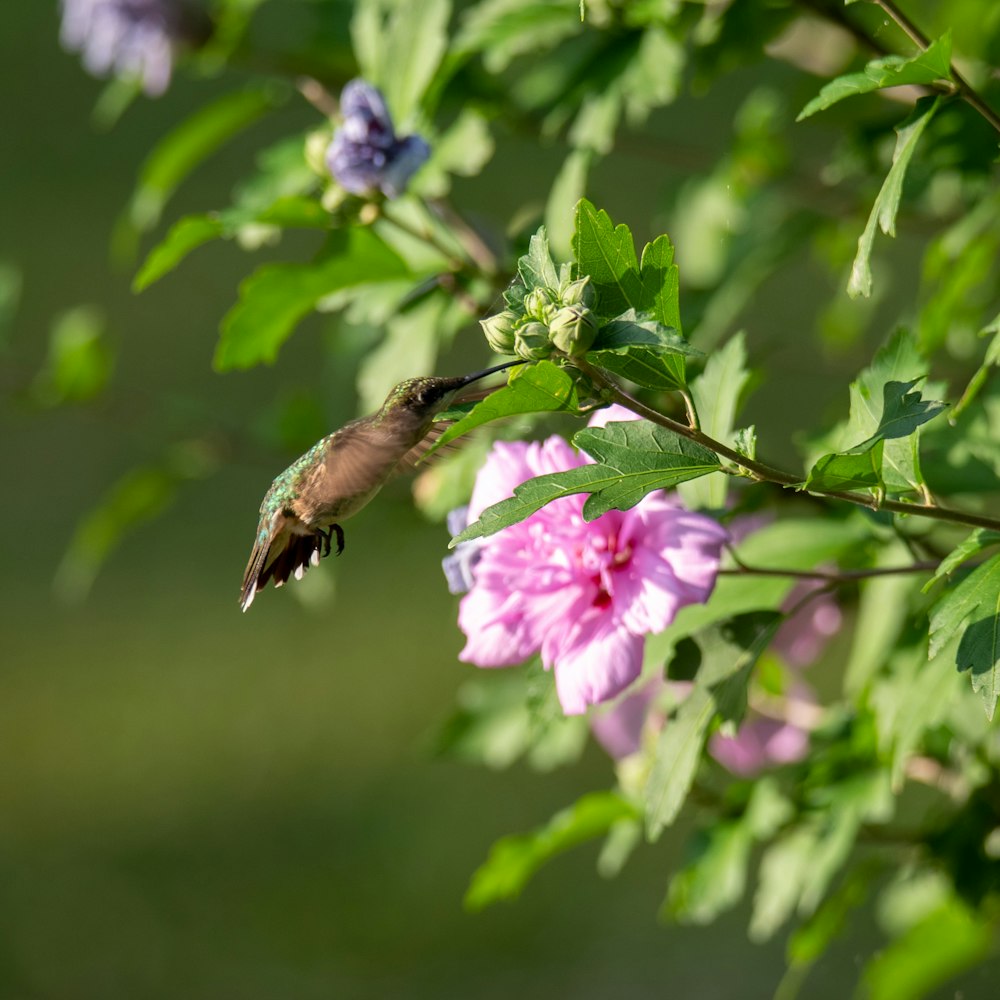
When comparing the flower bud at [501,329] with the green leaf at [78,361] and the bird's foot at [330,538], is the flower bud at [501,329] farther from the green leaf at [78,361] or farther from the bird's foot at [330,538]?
the green leaf at [78,361]

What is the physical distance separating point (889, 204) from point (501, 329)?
284mm

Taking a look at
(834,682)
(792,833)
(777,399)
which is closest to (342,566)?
(777,399)

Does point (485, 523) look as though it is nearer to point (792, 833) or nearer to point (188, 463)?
point (792, 833)

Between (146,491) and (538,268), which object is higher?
(538,268)

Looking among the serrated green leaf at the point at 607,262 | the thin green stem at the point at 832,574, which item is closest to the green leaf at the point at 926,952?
the thin green stem at the point at 832,574

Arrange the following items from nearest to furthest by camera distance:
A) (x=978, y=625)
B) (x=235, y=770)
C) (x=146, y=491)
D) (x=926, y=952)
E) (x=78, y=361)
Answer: (x=978, y=625), (x=926, y=952), (x=146, y=491), (x=78, y=361), (x=235, y=770)

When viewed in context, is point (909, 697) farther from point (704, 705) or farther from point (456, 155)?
point (456, 155)

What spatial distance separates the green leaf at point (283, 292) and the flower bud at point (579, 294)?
0.55 m

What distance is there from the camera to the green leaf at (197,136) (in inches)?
65.2

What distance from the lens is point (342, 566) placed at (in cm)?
583

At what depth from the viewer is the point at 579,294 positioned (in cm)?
78

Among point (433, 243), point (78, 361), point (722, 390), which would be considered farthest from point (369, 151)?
point (78, 361)

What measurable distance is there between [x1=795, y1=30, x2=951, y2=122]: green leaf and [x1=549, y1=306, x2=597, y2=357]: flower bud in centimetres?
25

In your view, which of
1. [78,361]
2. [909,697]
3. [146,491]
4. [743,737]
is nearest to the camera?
[909,697]
